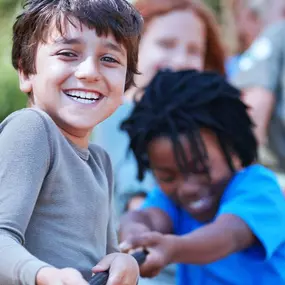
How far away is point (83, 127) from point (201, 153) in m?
1.16

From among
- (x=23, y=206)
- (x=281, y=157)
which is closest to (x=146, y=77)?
(x=281, y=157)

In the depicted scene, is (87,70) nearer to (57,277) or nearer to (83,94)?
(83,94)

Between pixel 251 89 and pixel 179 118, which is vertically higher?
pixel 179 118

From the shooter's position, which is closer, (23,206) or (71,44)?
(23,206)

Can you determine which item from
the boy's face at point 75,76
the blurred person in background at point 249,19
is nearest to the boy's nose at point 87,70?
the boy's face at point 75,76

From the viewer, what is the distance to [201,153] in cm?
297

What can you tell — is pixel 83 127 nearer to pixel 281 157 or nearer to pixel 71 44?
pixel 71 44


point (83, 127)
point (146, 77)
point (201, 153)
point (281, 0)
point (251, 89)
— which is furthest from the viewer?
point (281, 0)

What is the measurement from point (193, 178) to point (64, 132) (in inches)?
44.9

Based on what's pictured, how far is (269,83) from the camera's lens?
4742 mm

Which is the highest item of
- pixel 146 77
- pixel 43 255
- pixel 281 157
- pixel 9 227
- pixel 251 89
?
pixel 9 227

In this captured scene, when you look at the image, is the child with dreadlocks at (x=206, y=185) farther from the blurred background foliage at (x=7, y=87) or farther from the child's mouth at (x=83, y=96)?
the blurred background foliage at (x=7, y=87)

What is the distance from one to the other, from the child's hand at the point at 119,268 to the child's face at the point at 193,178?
1.16 meters

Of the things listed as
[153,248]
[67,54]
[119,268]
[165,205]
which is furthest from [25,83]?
[165,205]
